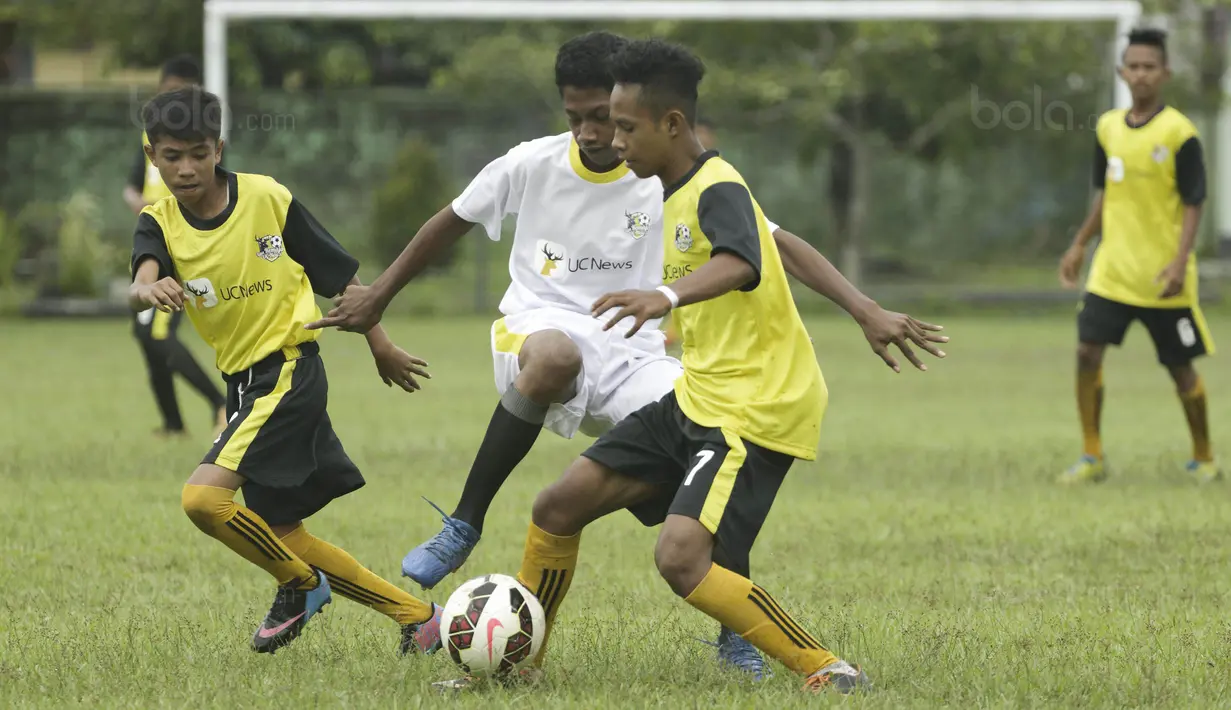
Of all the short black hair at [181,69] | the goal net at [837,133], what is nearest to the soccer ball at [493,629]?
the short black hair at [181,69]

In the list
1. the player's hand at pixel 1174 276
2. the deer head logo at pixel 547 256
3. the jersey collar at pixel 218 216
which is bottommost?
the player's hand at pixel 1174 276

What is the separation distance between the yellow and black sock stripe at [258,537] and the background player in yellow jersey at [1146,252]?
552cm

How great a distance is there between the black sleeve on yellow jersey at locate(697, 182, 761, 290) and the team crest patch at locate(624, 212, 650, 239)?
1.22 metres

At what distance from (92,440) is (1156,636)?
747 cm

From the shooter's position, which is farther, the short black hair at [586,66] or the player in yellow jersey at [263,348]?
the short black hair at [586,66]

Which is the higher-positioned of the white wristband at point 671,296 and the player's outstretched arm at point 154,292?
the white wristband at point 671,296

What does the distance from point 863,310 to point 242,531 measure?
1.91 metres

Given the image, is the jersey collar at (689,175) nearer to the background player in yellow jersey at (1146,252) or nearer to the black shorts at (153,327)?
the background player in yellow jersey at (1146,252)

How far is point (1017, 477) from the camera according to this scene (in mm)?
9766

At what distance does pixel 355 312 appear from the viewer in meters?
5.38

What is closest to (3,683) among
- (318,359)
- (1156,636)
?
(318,359)

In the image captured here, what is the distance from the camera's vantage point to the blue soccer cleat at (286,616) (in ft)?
17.4

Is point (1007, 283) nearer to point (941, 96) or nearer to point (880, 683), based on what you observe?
point (941, 96)

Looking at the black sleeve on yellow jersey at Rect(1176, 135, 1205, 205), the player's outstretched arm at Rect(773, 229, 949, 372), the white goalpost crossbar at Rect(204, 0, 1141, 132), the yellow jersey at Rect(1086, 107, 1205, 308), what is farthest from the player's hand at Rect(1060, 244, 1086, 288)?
the white goalpost crossbar at Rect(204, 0, 1141, 132)
